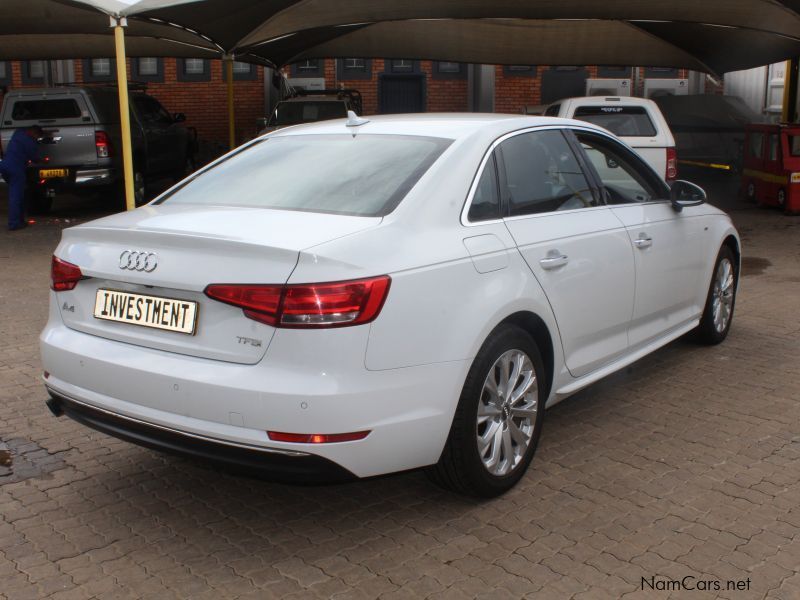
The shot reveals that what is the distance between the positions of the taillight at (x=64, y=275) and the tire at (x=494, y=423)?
5.47 feet

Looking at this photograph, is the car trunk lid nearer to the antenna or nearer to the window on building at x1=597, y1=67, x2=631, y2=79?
the antenna

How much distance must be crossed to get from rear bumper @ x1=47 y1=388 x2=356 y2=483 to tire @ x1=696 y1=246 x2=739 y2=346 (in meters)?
3.76

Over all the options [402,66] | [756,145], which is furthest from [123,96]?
[402,66]

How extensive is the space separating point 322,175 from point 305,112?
12.8 m

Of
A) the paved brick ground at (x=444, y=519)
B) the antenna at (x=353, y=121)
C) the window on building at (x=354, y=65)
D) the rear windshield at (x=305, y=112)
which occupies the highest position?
the window on building at (x=354, y=65)

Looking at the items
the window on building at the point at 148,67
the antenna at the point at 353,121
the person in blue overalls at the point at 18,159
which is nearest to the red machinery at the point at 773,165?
the person in blue overalls at the point at 18,159

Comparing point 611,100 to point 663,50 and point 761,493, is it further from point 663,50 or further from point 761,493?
point 761,493

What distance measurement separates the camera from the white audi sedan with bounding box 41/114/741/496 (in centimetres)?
308

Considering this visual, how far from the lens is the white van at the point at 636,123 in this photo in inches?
453

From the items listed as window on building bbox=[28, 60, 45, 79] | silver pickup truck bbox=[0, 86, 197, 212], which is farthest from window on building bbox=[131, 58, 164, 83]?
silver pickup truck bbox=[0, 86, 197, 212]

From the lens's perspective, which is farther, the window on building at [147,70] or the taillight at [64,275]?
the window on building at [147,70]

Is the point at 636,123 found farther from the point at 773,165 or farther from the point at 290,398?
the point at 290,398

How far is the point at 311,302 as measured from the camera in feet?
9.96

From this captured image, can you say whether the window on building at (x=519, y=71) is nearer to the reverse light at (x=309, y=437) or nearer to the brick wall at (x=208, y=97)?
the brick wall at (x=208, y=97)
